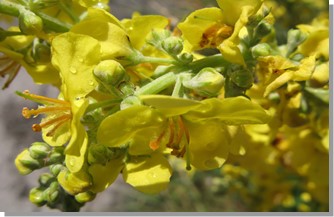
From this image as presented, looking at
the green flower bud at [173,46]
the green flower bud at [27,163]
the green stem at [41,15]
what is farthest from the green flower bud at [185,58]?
the green flower bud at [27,163]

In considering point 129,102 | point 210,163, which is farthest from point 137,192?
point 129,102

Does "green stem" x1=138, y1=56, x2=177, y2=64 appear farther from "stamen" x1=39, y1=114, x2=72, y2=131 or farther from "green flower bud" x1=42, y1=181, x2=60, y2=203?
"green flower bud" x1=42, y1=181, x2=60, y2=203

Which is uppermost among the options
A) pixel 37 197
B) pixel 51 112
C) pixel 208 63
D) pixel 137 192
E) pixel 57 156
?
pixel 208 63

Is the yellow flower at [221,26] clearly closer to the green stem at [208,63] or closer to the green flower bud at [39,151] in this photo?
the green stem at [208,63]

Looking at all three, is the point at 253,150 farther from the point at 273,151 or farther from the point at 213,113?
the point at 213,113

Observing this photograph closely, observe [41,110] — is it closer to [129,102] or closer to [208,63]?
[129,102]

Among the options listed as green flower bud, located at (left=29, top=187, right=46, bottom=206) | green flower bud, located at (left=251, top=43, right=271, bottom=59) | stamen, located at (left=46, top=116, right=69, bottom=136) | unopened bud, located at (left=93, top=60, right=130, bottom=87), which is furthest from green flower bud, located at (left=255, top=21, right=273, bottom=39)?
green flower bud, located at (left=29, top=187, right=46, bottom=206)
